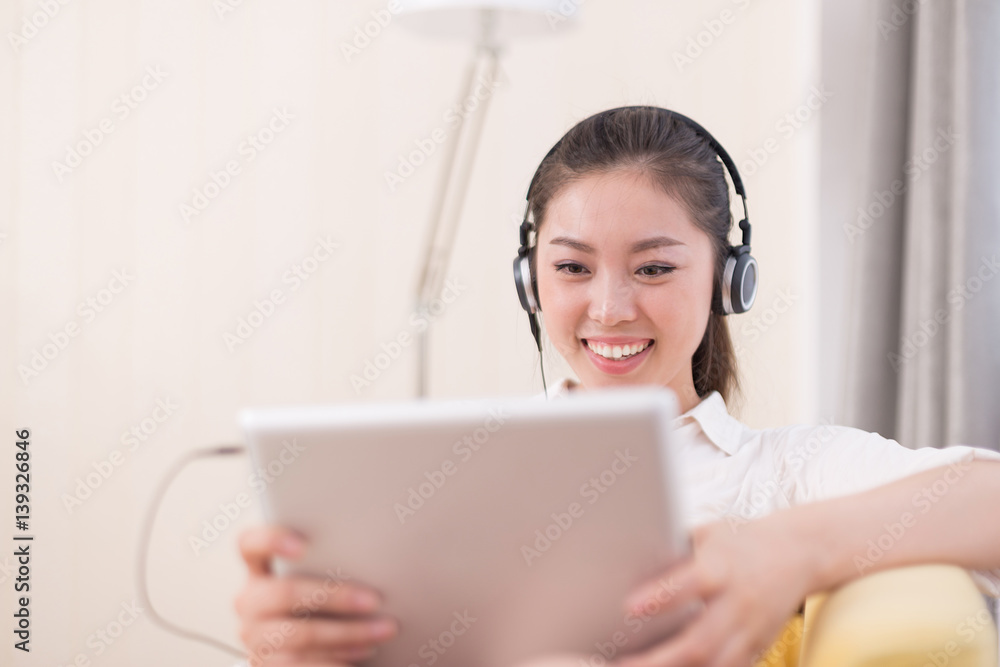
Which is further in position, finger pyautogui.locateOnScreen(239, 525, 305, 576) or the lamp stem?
the lamp stem

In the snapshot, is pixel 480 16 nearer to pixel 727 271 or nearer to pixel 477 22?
pixel 477 22

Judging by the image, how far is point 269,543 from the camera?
0.68 metres

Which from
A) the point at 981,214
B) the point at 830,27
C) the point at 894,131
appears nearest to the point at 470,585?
the point at 981,214

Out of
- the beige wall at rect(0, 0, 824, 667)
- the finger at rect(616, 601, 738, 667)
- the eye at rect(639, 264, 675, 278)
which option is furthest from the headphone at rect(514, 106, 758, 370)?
the beige wall at rect(0, 0, 824, 667)

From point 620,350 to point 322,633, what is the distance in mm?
608

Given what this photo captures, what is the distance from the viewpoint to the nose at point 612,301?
1.14 metres

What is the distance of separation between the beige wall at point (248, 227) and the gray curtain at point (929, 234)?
0.27 meters

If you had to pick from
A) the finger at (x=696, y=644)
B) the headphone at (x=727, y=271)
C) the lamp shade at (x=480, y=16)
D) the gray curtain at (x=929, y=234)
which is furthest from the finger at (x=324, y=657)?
the gray curtain at (x=929, y=234)

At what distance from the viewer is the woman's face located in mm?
1158

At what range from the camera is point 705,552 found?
2.26ft

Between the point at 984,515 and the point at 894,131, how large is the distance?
143 centimetres

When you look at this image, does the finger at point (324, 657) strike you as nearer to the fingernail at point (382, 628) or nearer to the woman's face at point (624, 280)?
the fingernail at point (382, 628)

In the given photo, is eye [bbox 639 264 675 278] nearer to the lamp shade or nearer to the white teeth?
the white teeth

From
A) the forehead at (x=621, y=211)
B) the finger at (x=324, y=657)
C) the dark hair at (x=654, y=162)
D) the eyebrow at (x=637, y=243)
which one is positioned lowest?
the finger at (x=324, y=657)
